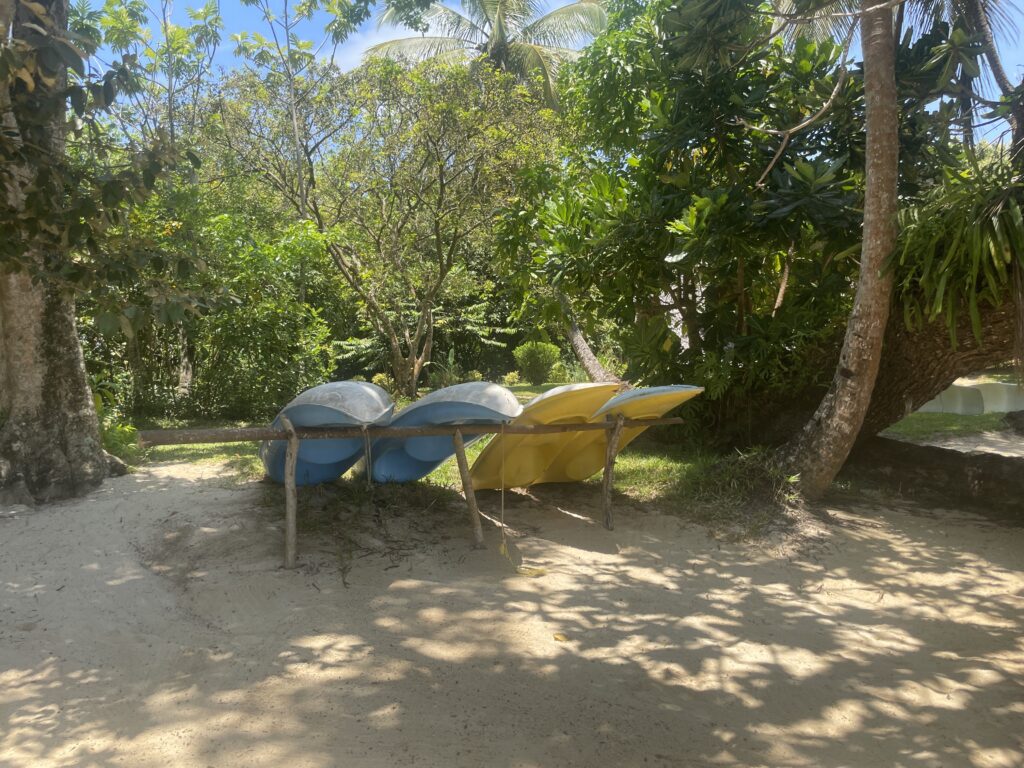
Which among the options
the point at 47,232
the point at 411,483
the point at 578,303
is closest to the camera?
the point at 47,232

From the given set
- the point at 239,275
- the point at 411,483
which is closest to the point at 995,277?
the point at 411,483

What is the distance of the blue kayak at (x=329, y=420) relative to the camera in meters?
5.33

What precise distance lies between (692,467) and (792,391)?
4.50ft

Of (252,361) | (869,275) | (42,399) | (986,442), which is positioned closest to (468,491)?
(869,275)

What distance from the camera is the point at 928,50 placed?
6.89 meters

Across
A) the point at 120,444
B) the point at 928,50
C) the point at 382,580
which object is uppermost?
the point at 928,50

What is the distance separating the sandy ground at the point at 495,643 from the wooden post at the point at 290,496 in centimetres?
12

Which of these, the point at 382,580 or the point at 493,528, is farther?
the point at 493,528

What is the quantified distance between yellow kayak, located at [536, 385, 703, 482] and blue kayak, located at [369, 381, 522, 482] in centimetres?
81

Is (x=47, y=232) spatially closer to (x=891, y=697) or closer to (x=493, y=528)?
(x=493, y=528)

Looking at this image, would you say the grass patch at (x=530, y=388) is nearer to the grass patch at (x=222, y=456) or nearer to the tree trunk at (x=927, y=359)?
the grass patch at (x=222, y=456)

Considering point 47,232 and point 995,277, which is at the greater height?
point 47,232

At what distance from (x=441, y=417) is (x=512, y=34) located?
65.3 feet

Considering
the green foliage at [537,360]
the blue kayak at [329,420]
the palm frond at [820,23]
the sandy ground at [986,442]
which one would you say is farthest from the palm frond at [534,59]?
the blue kayak at [329,420]
